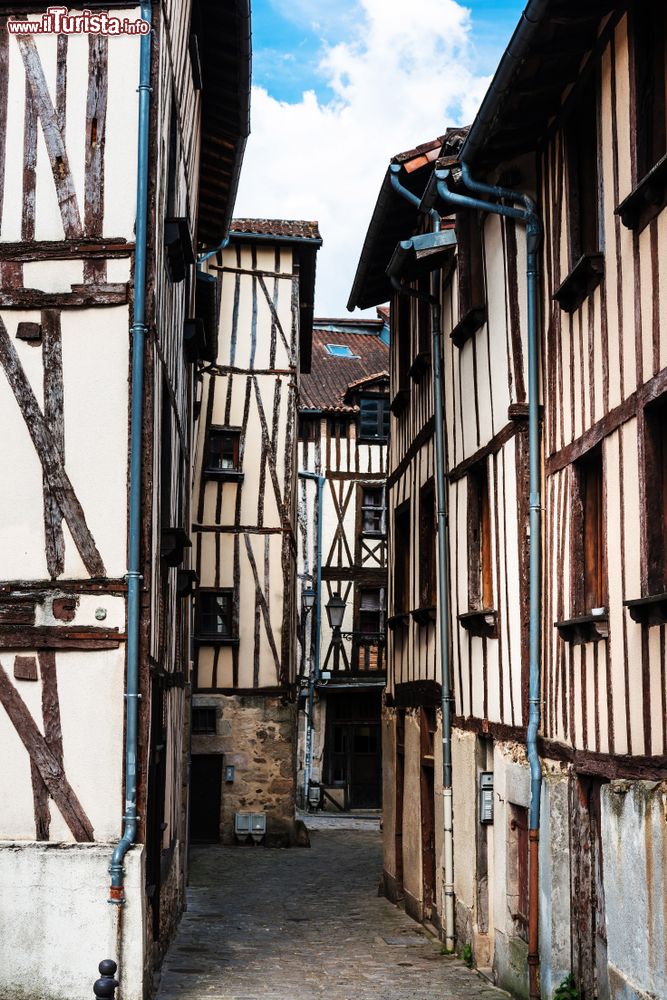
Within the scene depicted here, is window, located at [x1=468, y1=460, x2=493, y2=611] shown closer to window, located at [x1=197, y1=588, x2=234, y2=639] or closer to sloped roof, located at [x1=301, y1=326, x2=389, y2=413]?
window, located at [x1=197, y1=588, x2=234, y2=639]

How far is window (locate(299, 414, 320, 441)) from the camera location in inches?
1173

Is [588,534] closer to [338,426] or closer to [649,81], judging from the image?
[649,81]

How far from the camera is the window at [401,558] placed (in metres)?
14.3

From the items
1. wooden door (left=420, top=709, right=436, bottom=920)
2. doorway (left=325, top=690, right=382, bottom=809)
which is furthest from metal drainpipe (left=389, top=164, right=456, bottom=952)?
doorway (left=325, top=690, right=382, bottom=809)

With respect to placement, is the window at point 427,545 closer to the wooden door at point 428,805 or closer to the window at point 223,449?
the wooden door at point 428,805

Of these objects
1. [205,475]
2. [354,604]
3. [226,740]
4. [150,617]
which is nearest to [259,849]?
[226,740]

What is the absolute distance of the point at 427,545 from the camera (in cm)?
1310

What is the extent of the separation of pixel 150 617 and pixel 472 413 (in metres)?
3.82

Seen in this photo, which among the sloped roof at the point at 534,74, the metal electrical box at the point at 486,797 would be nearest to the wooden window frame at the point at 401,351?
the sloped roof at the point at 534,74

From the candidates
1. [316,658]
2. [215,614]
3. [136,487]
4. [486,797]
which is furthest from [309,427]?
[136,487]

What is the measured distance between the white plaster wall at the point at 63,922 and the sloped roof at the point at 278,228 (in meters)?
16.2

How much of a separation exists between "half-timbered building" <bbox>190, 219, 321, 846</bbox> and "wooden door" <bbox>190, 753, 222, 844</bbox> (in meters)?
0.02

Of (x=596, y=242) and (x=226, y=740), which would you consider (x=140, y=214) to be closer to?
(x=596, y=242)

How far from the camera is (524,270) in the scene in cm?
919
